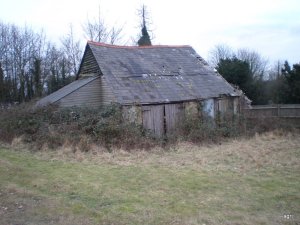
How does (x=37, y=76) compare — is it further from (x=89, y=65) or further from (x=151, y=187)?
(x=151, y=187)

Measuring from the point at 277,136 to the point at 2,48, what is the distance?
35981mm

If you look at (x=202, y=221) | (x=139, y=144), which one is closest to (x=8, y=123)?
(x=139, y=144)

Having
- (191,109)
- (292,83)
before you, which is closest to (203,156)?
(191,109)

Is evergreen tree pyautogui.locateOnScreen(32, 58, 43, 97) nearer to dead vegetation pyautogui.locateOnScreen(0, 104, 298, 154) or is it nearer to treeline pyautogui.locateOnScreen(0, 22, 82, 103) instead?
treeline pyautogui.locateOnScreen(0, 22, 82, 103)

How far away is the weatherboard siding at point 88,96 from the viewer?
22.3 metres

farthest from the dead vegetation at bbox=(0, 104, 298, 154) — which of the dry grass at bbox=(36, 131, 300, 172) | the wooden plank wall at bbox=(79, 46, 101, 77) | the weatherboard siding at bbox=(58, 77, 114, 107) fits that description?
the wooden plank wall at bbox=(79, 46, 101, 77)

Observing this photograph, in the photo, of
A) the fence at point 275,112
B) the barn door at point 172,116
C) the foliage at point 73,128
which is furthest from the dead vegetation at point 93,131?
the fence at point 275,112

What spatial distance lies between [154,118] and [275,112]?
9797mm

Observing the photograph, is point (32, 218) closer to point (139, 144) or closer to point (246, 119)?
point (139, 144)

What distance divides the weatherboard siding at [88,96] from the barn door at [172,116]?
3925 mm

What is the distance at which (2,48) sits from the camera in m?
45.3

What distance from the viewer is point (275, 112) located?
85.8ft

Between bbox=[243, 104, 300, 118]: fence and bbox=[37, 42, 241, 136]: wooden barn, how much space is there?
123 cm

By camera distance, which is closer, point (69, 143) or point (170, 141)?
point (69, 143)
